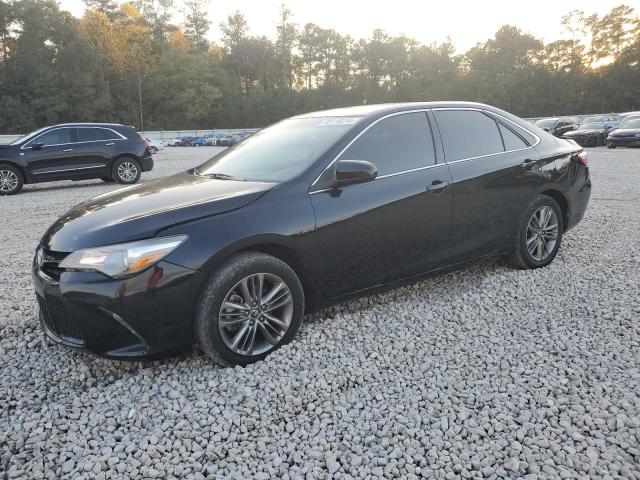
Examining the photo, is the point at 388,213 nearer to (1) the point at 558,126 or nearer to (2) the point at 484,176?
(2) the point at 484,176

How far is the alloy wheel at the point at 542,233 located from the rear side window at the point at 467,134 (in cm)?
76

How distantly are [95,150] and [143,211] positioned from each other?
11.0 metres

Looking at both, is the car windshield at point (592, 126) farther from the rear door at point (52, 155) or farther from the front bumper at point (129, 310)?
the front bumper at point (129, 310)

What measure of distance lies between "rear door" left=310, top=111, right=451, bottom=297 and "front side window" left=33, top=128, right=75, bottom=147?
11.0 m

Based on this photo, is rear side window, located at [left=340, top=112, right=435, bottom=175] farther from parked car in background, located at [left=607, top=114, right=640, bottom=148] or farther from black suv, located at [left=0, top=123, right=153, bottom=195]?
parked car in background, located at [left=607, top=114, right=640, bottom=148]

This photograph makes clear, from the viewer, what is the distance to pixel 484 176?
14.2 ft

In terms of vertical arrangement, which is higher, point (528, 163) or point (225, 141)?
point (528, 163)

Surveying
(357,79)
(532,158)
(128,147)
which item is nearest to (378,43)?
(357,79)

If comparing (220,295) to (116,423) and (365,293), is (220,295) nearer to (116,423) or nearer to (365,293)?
(116,423)

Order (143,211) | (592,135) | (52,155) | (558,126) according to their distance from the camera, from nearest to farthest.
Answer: (143,211) < (52,155) < (592,135) < (558,126)

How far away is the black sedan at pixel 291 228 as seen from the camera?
115 inches

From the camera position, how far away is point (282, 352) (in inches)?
129

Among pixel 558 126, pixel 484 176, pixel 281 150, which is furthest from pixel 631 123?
pixel 281 150

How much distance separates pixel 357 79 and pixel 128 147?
78.9 metres
